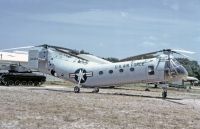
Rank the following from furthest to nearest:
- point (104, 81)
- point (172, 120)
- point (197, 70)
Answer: point (197, 70)
point (104, 81)
point (172, 120)

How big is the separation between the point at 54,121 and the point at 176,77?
16.2 m

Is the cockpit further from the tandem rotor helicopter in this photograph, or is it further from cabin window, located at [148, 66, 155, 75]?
cabin window, located at [148, 66, 155, 75]

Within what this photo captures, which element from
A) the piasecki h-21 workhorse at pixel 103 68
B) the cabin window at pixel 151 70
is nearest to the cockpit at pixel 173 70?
the piasecki h-21 workhorse at pixel 103 68

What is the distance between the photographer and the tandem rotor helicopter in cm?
2870

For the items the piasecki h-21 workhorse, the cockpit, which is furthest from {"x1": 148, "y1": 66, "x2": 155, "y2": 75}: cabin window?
the cockpit

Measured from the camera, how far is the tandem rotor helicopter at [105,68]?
1130 inches

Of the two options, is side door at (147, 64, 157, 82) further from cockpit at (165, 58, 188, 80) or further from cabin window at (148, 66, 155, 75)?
cockpit at (165, 58, 188, 80)

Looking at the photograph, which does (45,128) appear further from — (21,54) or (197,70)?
(197,70)

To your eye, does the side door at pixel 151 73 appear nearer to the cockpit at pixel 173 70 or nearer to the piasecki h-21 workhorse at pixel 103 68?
the piasecki h-21 workhorse at pixel 103 68

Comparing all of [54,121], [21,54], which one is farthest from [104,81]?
[21,54]

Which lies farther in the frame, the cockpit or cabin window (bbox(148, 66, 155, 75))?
cabin window (bbox(148, 66, 155, 75))

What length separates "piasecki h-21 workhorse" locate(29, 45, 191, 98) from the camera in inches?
1130

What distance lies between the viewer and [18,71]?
40.9 m

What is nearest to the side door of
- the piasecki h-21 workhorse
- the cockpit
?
the piasecki h-21 workhorse
